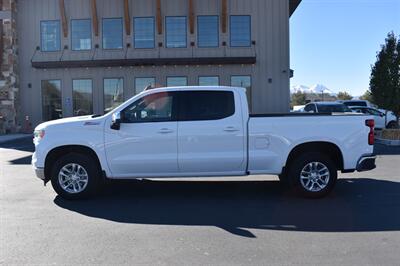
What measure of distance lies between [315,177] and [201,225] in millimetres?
2618

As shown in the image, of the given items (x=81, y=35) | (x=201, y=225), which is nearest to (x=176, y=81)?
(x=81, y=35)

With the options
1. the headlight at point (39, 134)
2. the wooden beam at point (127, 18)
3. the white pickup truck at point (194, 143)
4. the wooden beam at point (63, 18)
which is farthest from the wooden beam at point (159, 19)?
the headlight at point (39, 134)

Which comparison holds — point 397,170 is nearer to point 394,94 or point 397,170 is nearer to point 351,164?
point 351,164

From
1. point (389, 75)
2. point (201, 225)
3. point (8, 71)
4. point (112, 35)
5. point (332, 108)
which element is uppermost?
point (112, 35)

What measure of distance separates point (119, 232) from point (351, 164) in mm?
4289

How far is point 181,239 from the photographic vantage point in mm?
5562

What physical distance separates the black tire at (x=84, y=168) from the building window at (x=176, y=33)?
18.9 m

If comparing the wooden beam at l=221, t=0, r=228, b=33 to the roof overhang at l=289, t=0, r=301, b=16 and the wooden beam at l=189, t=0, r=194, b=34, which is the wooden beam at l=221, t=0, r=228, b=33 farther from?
the roof overhang at l=289, t=0, r=301, b=16

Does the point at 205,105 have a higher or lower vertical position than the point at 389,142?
higher

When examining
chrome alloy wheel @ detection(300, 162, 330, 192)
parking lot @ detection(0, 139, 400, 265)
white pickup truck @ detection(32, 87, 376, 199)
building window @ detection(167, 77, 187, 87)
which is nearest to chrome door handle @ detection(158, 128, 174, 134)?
white pickup truck @ detection(32, 87, 376, 199)

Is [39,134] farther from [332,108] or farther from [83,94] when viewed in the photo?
[83,94]

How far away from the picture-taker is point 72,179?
7.76 meters

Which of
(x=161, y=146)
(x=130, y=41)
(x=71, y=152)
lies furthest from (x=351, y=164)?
(x=130, y=41)

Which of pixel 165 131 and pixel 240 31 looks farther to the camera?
pixel 240 31
